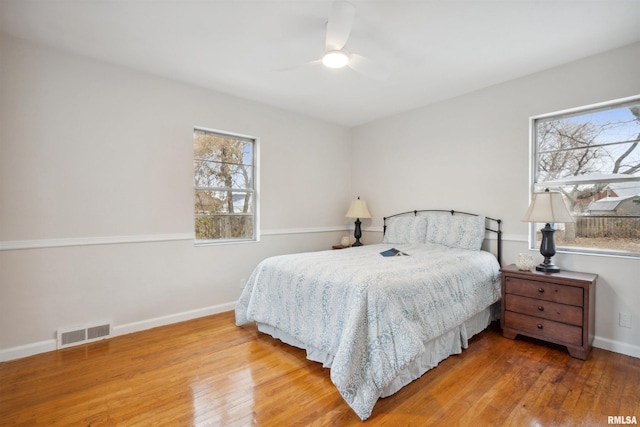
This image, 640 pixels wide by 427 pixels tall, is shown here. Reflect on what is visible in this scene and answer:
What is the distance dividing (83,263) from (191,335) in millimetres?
1182

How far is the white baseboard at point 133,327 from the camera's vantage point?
2498mm

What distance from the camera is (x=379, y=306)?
199 centimetres

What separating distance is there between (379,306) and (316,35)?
2.12 meters

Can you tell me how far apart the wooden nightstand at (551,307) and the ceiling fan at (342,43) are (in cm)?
223

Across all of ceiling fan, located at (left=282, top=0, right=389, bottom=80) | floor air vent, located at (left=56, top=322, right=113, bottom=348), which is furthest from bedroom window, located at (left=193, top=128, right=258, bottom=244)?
ceiling fan, located at (left=282, top=0, right=389, bottom=80)

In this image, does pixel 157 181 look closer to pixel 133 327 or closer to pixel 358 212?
pixel 133 327

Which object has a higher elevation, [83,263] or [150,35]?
[150,35]

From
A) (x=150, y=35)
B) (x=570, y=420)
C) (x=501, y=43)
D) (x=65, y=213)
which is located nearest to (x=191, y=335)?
(x=65, y=213)

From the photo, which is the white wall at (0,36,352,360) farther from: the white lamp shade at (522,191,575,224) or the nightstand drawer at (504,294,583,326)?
the white lamp shade at (522,191,575,224)

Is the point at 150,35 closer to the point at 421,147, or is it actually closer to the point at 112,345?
the point at 112,345

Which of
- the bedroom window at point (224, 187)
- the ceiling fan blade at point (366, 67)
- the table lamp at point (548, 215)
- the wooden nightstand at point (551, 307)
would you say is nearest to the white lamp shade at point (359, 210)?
the bedroom window at point (224, 187)

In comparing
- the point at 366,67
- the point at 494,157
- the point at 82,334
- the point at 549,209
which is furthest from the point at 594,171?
the point at 82,334

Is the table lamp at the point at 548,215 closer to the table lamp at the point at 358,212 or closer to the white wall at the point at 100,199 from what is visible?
the table lamp at the point at 358,212

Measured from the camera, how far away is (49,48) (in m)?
2.65
